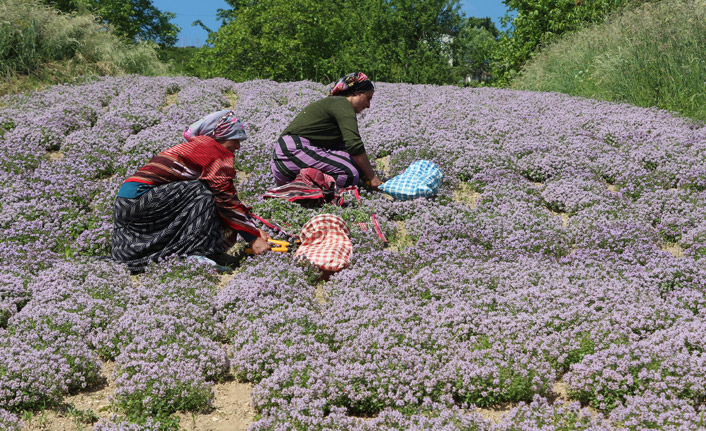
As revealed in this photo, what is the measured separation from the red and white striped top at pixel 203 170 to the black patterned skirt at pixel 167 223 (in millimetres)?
103

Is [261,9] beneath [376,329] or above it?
above

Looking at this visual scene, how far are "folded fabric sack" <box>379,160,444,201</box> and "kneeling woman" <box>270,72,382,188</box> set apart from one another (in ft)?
0.78

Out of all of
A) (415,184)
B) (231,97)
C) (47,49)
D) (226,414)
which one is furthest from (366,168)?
(47,49)

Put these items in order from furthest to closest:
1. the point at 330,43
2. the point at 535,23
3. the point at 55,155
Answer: the point at 535,23, the point at 330,43, the point at 55,155

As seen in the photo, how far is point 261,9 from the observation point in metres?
25.6

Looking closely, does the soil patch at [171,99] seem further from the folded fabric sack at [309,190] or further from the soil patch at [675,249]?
the soil patch at [675,249]

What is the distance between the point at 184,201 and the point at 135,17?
42.5 m

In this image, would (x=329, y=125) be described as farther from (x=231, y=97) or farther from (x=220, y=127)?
(x=231, y=97)

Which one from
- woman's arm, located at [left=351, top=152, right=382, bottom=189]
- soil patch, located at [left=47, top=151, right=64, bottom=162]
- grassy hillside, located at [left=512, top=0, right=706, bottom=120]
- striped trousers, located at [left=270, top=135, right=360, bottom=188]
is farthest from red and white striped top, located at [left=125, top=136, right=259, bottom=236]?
grassy hillside, located at [left=512, top=0, right=706, bottom=120]

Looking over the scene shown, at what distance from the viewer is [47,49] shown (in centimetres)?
1578

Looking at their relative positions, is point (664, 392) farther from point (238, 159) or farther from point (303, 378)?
point (238, 159)

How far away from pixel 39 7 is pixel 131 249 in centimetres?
1349

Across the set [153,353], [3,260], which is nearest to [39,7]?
[3,260]

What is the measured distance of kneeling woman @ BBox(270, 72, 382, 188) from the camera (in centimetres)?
822
